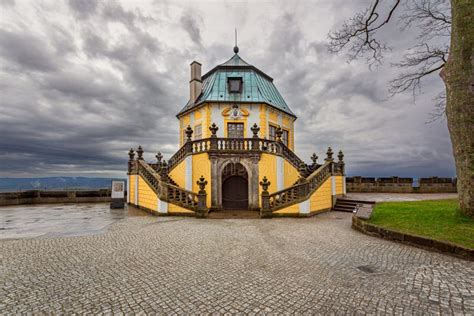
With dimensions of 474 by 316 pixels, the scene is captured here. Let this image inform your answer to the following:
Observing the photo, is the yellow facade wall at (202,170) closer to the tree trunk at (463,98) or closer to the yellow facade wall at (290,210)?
the yellow facade wall at (290,210)

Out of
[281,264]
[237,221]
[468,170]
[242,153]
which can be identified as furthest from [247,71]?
[281,264]

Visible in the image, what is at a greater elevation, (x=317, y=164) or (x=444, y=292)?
(x=317, y=164)

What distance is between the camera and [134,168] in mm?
17188

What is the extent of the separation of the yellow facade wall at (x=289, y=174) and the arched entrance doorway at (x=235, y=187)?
2.71 meters

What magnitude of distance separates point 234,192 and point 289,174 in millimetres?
4098

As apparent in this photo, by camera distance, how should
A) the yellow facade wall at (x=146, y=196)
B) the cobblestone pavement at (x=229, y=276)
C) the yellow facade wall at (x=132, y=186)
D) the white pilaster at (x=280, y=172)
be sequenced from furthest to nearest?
the yellow facade wall at (x=132, y=186) → the white pilaster at (x=280, y=172) → the yellow facade wall at (x=146, y=196) → the cobblestone pavement at (x=229, y=276)

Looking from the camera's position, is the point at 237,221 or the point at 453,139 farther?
the point at 237,221

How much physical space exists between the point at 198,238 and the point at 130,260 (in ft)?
7.99

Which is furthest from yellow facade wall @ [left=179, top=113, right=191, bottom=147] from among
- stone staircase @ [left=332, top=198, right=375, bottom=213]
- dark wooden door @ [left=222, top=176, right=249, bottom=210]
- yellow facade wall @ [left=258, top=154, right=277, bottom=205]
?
stone staircase @ [left=332, top=198, right=375, bottom=213]

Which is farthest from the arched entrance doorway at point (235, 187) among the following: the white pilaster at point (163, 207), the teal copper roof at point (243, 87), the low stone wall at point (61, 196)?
the low stone wall at point (61, 196)

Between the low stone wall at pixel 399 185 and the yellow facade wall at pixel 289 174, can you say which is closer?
the yellow facade wall at pixel 289 174

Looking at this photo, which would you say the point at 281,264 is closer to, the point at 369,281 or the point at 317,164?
the point at 369,281

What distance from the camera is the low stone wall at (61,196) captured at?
60.8 feet

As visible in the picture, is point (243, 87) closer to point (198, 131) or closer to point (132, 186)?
point (198, 131)
